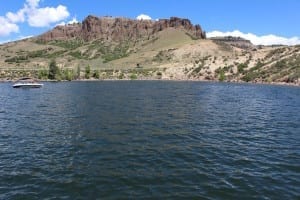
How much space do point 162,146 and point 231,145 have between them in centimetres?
795

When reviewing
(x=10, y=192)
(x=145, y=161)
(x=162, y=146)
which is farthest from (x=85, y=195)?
(x=162, y=146)

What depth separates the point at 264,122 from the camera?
5791 cm

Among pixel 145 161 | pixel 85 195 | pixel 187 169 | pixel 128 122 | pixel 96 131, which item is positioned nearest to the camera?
pixel 85 195

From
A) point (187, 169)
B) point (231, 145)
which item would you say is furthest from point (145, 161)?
point (231, 145)

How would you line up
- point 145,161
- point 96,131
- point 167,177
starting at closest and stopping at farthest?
point 167,177, point 145,161, point 96,131

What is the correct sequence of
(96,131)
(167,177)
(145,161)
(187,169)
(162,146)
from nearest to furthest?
Result: (167,177)
(187,169)
(145,161)
(162,146)
(96,131)

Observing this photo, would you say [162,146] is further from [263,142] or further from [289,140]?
[289,140]

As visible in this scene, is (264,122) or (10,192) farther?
(264,122)

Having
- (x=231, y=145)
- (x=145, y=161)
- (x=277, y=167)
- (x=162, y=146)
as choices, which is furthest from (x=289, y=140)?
(x=145, y=161)

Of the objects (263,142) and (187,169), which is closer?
(187,169)

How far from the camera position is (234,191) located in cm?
2648

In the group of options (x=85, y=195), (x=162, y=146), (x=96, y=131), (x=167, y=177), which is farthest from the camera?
(x=96, y=131)

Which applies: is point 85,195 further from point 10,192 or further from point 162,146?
point 162,146

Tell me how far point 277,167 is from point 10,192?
891 inches
